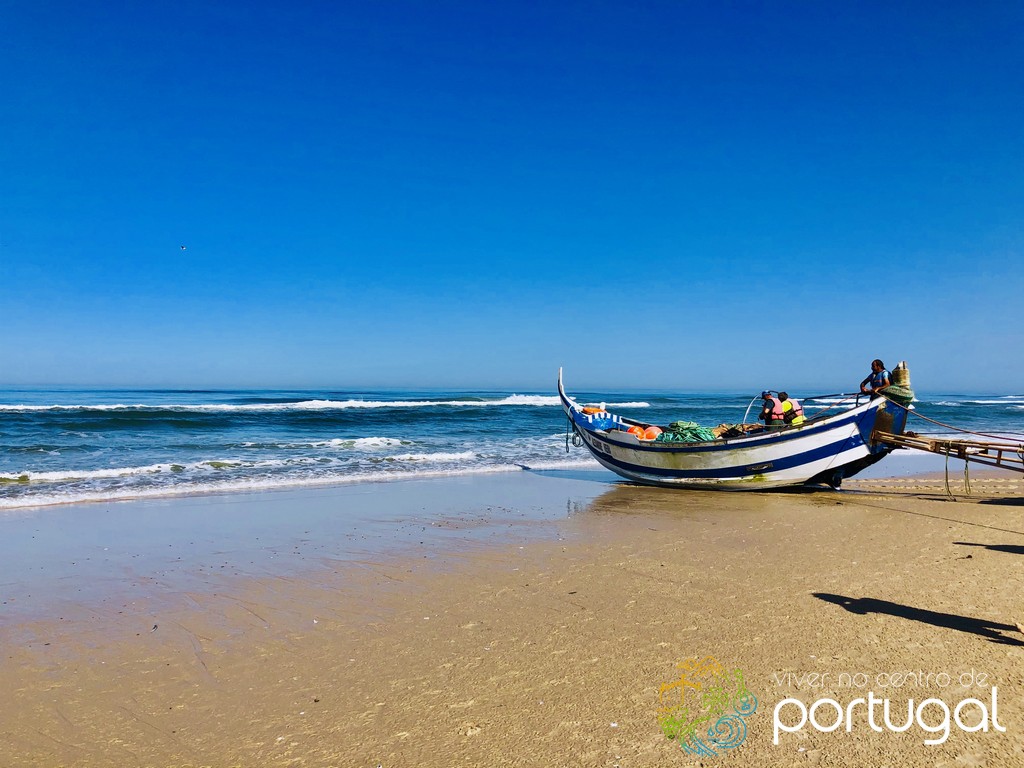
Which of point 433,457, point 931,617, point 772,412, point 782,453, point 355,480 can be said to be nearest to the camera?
point 931,617

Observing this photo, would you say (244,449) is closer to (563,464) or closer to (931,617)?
(563,464)

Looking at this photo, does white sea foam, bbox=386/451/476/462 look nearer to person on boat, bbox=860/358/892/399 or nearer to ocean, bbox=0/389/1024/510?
ocean, bbox=0/389/1024/510

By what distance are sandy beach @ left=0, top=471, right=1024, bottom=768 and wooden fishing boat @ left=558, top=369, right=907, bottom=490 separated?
234 centimetres

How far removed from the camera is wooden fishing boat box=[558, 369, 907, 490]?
→ 422 inches

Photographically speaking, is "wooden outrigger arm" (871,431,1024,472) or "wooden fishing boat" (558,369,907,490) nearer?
"wooden outrigger arm" (871,431,1024,472)

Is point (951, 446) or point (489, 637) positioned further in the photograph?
point (951, 446)

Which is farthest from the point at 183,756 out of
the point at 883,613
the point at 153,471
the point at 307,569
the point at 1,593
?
the point at 153,471

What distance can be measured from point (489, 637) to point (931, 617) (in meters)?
3.33

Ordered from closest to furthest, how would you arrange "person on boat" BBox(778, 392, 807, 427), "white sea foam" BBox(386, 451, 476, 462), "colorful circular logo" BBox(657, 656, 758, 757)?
"colorful circular logo" BBox(657, 656, 758, 757) → "person on boat" BBox(778, 392, 807, 427) → "white sea foam" BBox(386, 451, 476, 462)

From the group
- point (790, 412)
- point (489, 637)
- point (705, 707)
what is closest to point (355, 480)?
point (790, 412)

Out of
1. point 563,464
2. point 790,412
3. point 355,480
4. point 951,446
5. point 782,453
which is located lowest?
point 563,464

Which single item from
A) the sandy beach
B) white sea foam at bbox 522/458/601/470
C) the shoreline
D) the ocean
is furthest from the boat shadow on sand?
white sea foam at bbox 522/458/601/470

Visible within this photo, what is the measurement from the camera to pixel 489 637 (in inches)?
179

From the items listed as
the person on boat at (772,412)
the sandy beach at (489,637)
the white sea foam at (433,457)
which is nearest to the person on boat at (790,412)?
the person on boat at (772,412)
